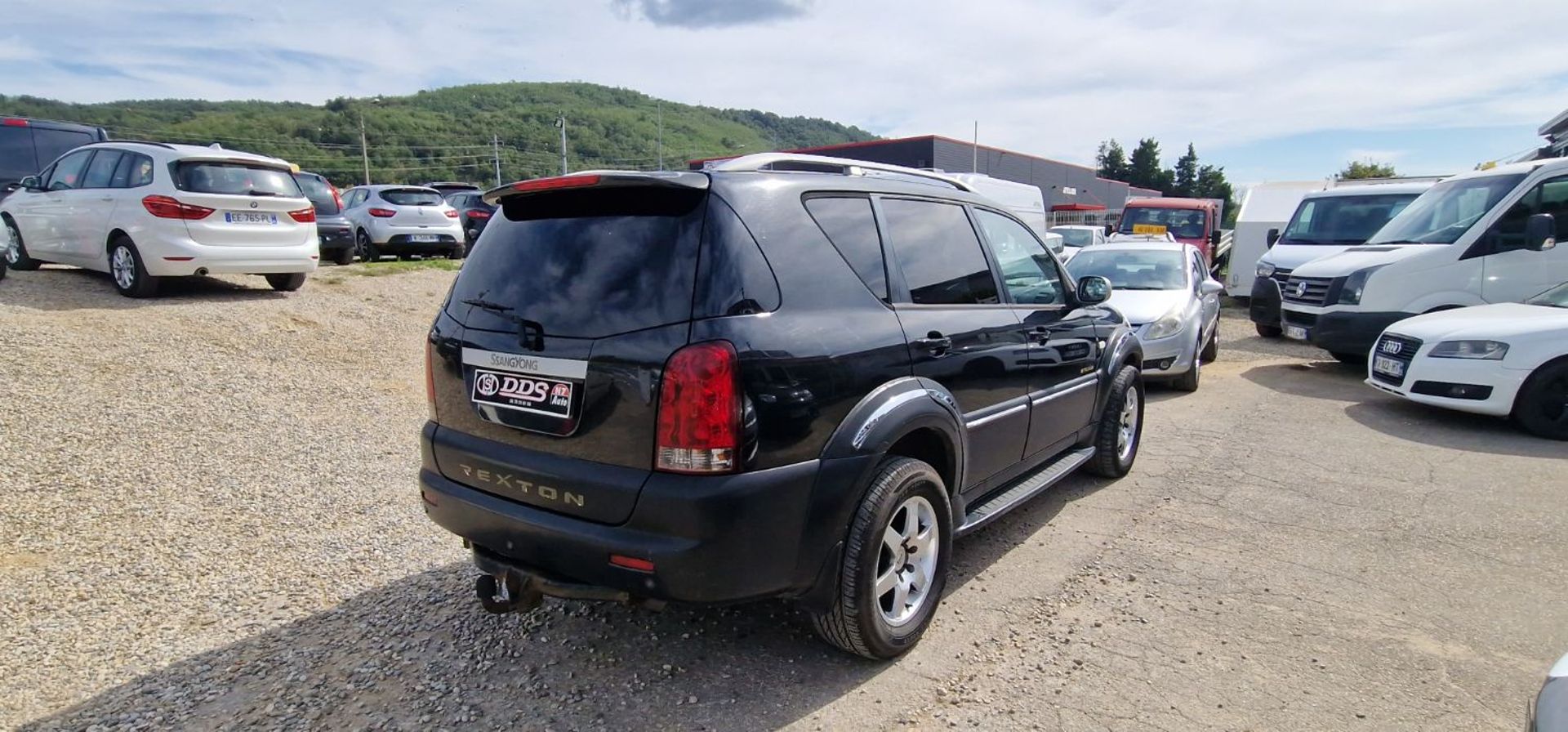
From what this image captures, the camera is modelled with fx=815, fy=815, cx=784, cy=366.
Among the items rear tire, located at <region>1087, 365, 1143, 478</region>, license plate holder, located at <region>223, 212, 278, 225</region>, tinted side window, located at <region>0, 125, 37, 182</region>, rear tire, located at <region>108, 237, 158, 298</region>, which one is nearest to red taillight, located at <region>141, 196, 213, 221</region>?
license plate holder, located at <region>223, 212, 278, 225</region>

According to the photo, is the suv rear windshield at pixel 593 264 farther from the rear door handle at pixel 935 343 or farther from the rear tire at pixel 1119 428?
the rear tire at pixel 1119 428

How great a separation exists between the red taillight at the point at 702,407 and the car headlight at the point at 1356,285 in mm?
8762

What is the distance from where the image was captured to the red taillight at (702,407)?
2.49 m

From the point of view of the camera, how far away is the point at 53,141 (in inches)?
462

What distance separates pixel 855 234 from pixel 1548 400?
20.8 ft

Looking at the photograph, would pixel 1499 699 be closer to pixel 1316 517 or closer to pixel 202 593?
pixel 1316 517

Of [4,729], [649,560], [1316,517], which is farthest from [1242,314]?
[4,729]

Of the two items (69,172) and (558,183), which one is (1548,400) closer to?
(558,183)

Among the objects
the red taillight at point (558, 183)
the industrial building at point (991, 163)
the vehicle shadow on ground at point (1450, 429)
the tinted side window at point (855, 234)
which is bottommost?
the vehicle shadow on ground at point (1450, 429)

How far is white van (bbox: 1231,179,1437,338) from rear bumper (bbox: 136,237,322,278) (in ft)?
40.3

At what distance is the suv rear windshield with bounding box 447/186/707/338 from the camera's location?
104 inches

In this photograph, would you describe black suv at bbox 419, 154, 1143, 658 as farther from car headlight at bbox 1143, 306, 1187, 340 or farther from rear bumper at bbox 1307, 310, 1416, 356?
rear bumper at bbox 1307, 310, 1416, 356

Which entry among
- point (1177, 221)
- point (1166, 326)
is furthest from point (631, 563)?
point (1177, 221)

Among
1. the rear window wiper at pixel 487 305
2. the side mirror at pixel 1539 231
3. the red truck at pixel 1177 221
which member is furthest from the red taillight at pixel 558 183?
the red truck at pixel 1177 221
